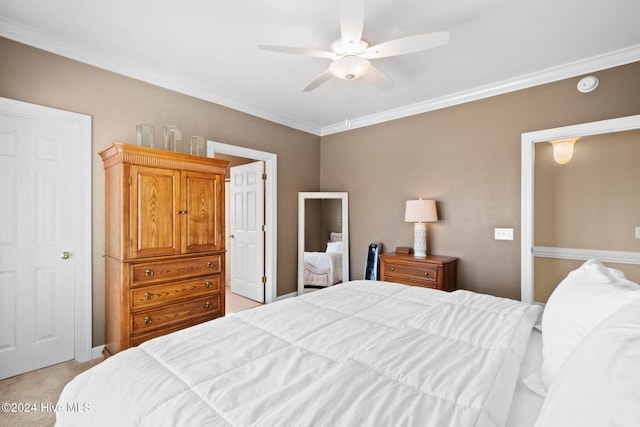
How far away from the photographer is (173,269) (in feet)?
8.58

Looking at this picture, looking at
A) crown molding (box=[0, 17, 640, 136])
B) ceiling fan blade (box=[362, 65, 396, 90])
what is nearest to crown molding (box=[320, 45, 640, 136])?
crown molding (box=[0, 17, 640, 136])

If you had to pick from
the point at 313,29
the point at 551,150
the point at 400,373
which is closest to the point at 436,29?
the point at 313,29

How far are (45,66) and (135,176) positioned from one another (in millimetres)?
1109

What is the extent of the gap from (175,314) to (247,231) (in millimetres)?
1931

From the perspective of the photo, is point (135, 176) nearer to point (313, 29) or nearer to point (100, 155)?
point (100, 155)

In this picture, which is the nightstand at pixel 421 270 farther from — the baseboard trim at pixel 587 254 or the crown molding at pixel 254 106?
the crown molding at pixel 254 106

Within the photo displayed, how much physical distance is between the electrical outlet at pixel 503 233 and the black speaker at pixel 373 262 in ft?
4.65

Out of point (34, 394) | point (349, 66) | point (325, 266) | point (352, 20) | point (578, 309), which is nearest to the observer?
point (578, 309)

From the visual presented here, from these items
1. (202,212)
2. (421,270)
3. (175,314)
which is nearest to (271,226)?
(202,212)

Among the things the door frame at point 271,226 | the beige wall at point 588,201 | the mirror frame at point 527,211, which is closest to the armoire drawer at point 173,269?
the door frame at point 271,226

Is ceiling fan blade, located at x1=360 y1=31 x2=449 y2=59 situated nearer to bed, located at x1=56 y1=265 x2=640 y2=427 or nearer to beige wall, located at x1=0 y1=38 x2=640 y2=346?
bed, located at x1=56 y1=265 x2=640 y2=427

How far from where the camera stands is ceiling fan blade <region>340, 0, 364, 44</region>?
1.67m

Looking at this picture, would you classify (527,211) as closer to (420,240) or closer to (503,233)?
(503,233)

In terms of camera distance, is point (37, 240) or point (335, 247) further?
point (335, 247)
